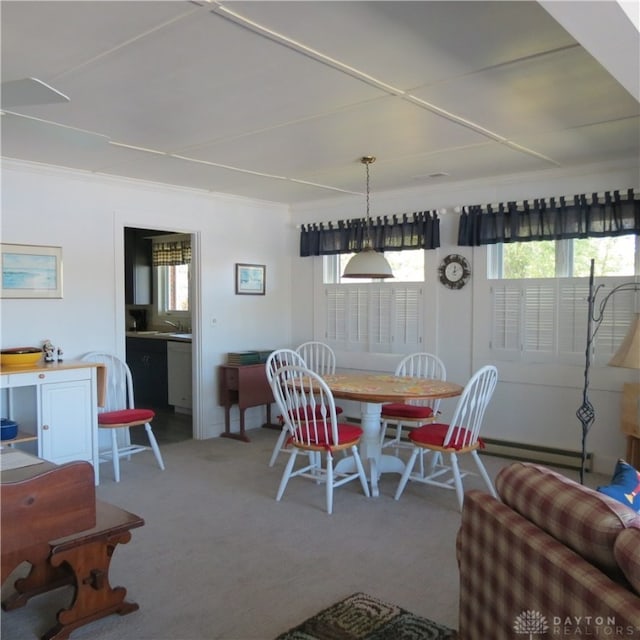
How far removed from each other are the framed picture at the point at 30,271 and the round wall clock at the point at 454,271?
3256 millimetres

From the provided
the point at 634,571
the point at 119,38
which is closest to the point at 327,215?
the point at 119,38

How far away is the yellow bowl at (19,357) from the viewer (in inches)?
156

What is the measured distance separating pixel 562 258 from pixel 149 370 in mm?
4778

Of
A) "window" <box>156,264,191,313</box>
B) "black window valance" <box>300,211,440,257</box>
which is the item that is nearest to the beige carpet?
"black window valance" <box>300,211,440,257</box>

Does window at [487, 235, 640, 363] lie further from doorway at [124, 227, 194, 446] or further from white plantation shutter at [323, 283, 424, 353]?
doorway at [124, 227, 194, 446]

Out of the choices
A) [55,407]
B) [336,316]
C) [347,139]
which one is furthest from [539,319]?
[55,407]

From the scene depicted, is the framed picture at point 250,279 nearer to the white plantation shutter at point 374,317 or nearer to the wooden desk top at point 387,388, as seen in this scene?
the white plantation shutter at point 374,317

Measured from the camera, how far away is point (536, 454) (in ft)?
15.4

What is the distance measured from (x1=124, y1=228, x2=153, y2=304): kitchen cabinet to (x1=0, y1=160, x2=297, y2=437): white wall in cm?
227

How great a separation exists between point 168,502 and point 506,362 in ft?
9.63

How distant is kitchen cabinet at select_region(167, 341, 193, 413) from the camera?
6.54m

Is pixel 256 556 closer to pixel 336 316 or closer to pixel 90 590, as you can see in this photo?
pixel 90 590

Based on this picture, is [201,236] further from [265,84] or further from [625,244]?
[625,244]

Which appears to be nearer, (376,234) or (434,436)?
(434,436)
